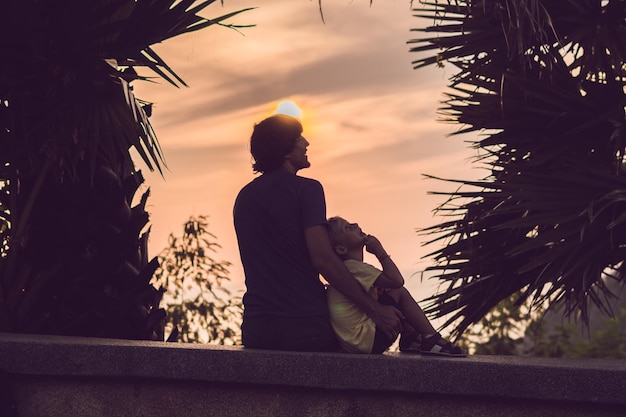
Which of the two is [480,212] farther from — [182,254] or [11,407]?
[182,254]

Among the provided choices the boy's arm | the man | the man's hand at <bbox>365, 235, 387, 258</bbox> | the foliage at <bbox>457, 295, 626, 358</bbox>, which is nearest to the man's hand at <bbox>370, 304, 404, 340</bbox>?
the man

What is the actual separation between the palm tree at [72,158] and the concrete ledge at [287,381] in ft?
4.09

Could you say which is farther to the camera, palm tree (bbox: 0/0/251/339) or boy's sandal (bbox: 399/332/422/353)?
palm tree (bbox: 0/0/251/339)

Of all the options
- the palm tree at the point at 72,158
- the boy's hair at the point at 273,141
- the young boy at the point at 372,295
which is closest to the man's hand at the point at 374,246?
the young boy at the point at 372,295

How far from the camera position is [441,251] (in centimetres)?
733

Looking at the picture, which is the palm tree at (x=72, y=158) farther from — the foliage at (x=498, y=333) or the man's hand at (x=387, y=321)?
the foliage at (x=498, y=333)

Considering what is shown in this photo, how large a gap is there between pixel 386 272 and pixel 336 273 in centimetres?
26

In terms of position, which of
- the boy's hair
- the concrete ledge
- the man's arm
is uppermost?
the boy's hair

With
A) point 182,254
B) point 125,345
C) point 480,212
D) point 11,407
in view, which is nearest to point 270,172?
point 125,345

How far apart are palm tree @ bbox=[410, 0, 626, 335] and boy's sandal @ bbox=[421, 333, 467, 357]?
7.06ft

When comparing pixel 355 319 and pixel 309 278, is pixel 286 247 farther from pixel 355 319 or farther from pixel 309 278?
pixel 355 319

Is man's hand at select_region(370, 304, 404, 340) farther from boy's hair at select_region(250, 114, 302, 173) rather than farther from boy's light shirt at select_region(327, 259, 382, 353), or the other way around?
boy's hair at select_region(250, 114, 302, 173)

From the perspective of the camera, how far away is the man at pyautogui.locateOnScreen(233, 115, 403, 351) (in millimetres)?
4383

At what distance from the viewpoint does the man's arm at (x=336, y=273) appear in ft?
14.3
